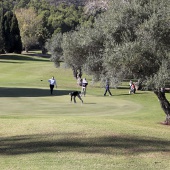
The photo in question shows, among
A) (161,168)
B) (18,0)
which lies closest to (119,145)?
(161,168)

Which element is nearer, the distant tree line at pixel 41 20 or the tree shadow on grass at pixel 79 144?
the tree shadow on grass at pixel 79 144

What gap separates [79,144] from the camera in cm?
1106

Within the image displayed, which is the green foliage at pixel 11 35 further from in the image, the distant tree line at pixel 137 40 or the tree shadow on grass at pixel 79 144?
the tree shadow on grass at pixel 79 144

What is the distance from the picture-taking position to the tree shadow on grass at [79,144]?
1040 centimetres

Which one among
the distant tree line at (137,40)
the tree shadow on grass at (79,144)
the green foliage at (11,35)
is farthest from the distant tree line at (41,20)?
the tree shadow on grass at (79,144)

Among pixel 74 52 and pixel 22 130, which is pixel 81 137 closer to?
pixel 22 130

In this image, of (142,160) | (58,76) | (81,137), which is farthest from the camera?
(58,76)

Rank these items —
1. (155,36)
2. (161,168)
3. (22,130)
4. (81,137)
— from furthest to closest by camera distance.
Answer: (155,36) → (22,130) → (81,137) → (161,168)

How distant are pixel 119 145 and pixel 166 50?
21.5 ft

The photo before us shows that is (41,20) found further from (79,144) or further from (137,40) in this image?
(79,144)

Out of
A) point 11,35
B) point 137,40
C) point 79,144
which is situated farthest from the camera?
point 11,35

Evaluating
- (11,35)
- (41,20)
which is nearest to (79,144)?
(11,35)

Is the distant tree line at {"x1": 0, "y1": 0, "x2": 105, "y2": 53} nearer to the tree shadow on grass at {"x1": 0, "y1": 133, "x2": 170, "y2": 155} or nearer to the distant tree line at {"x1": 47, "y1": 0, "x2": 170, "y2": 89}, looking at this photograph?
the distant tree line at {"x1": 47, "y1": 0, "x2": 170, "y2": 89}

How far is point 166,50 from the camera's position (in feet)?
53.8
